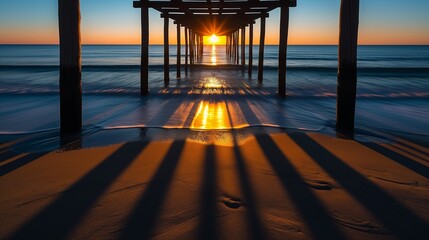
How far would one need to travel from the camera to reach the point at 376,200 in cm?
279

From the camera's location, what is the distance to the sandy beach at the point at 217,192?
2309 mm

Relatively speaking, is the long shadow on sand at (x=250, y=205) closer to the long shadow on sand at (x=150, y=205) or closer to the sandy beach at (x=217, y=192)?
the sandy beach at (x=217, y=192)

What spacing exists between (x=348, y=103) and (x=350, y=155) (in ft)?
5.21

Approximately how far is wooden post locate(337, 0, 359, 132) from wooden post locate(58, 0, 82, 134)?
150 inches

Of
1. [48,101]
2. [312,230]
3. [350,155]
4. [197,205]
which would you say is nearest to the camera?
[312,230]

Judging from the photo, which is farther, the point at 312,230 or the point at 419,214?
the point at 419,214

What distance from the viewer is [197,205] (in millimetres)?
2654

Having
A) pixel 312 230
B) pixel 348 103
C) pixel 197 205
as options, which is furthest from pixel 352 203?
pixel 348 103

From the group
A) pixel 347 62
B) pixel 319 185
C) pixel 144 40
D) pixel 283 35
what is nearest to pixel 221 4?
pixel 283 35

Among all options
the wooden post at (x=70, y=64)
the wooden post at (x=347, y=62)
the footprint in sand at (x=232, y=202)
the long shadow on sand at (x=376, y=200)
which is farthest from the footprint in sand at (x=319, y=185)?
the wooden post at (x=70, y=64)

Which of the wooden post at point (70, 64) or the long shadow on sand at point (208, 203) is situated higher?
the wooden post at point (70, 64)

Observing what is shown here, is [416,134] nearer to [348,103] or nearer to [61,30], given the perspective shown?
[348,103]

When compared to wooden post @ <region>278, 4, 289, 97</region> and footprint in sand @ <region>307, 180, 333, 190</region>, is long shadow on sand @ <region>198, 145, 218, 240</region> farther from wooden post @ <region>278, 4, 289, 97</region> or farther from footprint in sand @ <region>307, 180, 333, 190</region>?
wooden post @ <region>278, 4, 289, 97</region>

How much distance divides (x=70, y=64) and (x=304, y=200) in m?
3.83
